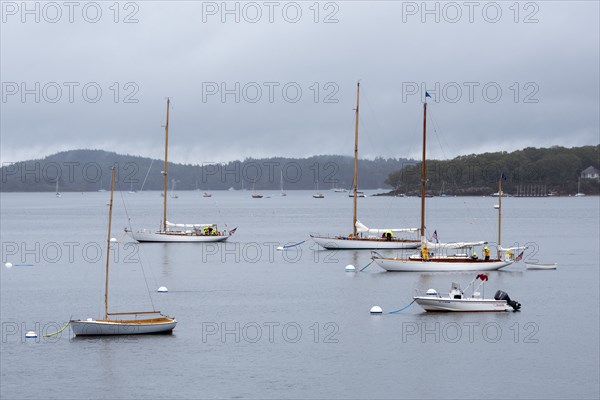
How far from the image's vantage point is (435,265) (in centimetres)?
7794

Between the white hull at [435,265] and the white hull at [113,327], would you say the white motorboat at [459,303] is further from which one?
the white hull at [435,265]

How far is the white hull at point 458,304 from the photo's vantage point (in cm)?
5662

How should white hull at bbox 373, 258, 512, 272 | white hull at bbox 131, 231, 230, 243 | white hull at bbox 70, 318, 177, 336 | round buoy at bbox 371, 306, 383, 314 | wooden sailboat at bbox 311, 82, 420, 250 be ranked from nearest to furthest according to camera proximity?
1. white hull at bbox 70, 318, 177, 336
2. round buoy at bbox 371, 306, 383, 314
3. white hull at bbox 373, 258, 512, 272
4. wooden sailboat at bbox 311, 82, 420, 250
5. white hull at bbox 131, 231, 230, 243

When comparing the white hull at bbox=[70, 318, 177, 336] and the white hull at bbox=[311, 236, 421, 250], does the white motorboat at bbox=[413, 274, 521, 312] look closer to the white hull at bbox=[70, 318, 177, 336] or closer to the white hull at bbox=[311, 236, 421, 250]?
the white hull at bbox=[70, 318, 177, 336]

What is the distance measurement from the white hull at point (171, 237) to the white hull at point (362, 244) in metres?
16.0

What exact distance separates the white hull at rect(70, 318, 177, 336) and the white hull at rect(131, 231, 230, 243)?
65.1m

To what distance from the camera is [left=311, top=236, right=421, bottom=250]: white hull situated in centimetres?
10206

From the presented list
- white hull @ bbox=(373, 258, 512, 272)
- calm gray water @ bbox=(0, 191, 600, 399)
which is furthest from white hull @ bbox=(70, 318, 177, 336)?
white hull @ bbox=(373, 258, 512, 272)

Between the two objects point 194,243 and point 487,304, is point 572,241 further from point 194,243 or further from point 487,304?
point 487,304

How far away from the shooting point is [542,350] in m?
48.0

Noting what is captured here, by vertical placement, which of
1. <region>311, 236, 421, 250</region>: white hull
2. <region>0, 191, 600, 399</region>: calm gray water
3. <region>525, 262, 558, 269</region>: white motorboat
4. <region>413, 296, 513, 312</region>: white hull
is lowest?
<region>0, 191, 600, 399</region>: calm gray water

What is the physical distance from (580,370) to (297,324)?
54.2ft

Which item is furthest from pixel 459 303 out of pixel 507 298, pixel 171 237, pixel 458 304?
pixel 171 237

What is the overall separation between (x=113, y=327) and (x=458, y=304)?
63.3 feet
